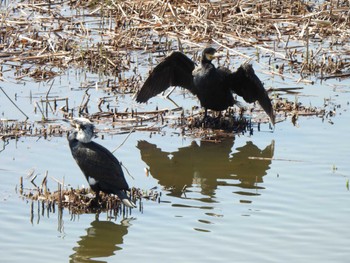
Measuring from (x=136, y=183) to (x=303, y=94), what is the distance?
11.5ft

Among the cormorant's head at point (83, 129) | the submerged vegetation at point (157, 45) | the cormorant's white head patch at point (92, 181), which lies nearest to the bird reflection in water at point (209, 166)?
the submerged vegetation at point (157, 45)

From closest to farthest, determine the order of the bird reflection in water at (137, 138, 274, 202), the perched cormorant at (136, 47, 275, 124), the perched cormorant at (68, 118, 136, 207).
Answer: the perched cormorant at (68, 118, 136, 207) → the bird reflection in water at (137, 138, 274, 202) → the perched cormorant at (136, 47, 275, 124)

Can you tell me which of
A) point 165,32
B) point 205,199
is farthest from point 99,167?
point 165,32

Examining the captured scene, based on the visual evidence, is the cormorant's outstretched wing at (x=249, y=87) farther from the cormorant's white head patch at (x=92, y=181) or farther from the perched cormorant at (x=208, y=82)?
the cormorant's white head patch at (x=92, y=181)

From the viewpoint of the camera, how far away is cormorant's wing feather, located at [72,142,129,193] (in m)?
8.54

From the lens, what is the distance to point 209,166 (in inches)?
404

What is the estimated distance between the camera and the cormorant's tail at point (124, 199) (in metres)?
8.38

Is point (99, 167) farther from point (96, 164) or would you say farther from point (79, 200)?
point (79, 200)

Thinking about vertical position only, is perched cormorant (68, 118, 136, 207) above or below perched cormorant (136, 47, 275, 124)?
below

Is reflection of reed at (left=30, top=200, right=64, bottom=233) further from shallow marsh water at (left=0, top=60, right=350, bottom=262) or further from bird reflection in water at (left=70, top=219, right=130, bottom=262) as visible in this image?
bird reflection in water at (left=70, top=219, right=130, bottom=262)

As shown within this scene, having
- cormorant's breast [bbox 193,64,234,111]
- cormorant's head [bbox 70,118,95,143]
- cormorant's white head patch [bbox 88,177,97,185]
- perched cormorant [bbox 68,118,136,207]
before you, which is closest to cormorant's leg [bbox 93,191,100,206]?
perched cormorant [bbox 68,118,136,207]

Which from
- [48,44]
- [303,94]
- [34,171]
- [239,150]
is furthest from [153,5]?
[34,171]

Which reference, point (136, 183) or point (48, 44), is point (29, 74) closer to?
point (48, 44)

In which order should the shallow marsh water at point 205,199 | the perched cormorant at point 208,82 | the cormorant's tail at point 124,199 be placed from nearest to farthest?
the shallow marsh water at point 205,199
the cormorant's tail at point 124,199
the perched cormorant at point 208,82
